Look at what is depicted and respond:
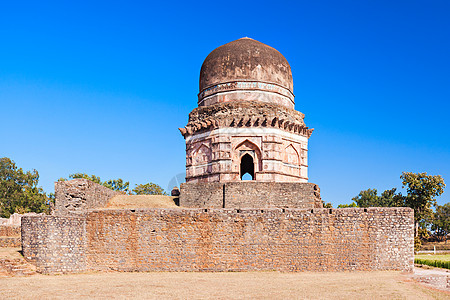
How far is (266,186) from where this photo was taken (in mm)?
18297

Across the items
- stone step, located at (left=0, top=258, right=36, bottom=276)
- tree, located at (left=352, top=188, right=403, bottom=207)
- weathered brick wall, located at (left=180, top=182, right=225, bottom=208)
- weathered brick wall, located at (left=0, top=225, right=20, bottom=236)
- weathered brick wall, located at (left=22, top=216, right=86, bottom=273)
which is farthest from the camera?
tree, located at (left=352, top=188, right=403, bottom=207)

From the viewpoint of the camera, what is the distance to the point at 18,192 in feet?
137

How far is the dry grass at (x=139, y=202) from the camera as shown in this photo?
18.9 meters

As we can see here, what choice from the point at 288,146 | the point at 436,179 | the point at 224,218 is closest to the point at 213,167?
the point at 288,146

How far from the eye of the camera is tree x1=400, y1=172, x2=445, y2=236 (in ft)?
118

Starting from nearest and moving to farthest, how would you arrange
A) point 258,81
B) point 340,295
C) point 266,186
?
point 340,295, point 266,186, point 258,81

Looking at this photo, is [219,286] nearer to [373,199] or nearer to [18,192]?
[18,192]

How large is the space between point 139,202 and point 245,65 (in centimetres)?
943

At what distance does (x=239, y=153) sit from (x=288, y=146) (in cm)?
283

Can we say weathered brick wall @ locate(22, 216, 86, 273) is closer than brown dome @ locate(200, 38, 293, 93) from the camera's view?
Yes

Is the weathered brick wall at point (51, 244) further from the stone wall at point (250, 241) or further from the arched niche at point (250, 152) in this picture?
the arched niche at point (250, 152)

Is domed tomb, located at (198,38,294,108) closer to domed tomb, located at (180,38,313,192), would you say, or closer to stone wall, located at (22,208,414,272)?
domed tomb, located at (180,38,313,192)

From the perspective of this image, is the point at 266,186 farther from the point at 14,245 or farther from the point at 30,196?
the point at 30,196

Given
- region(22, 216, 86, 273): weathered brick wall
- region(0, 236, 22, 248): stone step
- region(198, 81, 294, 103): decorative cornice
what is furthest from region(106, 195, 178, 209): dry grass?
region(198, 81, 294, 103): decorative cornice
